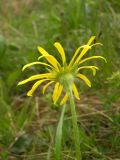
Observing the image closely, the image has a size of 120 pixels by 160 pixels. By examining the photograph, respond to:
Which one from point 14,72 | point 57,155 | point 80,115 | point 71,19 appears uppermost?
point 71,19

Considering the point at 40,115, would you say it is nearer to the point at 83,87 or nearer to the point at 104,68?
the point at 83,87

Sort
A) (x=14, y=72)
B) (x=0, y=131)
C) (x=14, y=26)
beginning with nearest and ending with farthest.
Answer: (x=0, y=131) → (x=14, y=72) → (x=14, y=26)

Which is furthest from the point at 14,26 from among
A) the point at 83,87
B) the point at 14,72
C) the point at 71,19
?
the point at 83,87

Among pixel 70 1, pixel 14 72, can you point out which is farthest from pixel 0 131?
pixel 70 1

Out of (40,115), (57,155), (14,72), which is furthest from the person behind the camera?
(14,72)

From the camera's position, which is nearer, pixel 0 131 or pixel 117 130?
pixel 117 130

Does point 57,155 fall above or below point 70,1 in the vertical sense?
below
